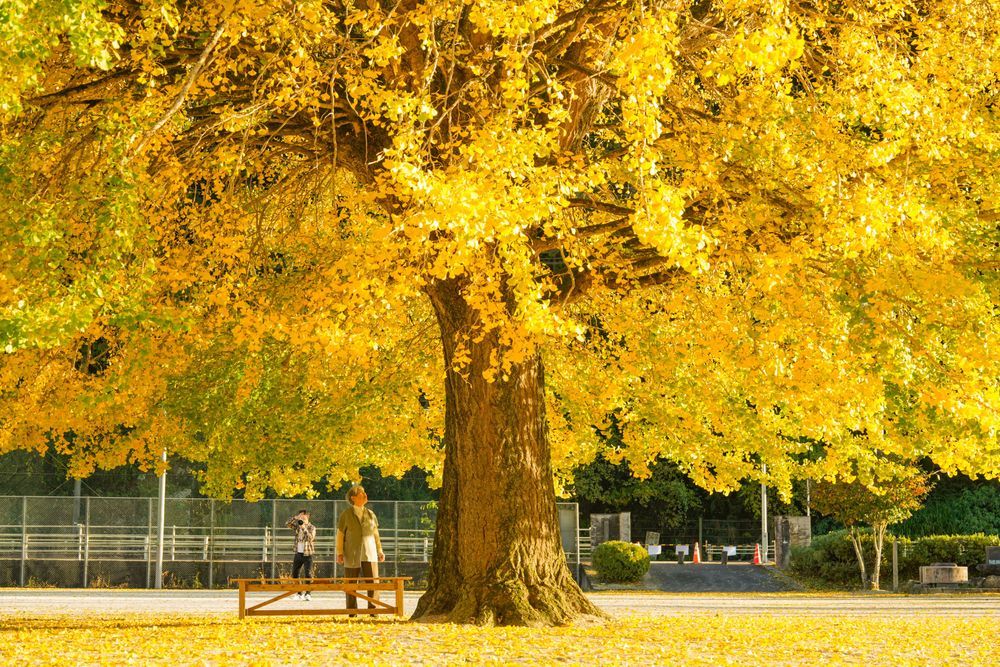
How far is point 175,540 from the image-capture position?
33625 millimetres

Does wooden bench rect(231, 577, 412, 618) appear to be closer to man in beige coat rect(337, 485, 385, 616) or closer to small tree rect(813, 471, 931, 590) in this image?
man in beige coat rect(337, 485, 385, 616)

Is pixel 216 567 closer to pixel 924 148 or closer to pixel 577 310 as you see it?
pixel 577 310

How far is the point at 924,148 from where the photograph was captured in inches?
514

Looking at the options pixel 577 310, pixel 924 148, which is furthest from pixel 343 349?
pixel 577 310

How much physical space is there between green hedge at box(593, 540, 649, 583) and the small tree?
4.72 m

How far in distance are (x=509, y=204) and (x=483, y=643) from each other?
4.00m

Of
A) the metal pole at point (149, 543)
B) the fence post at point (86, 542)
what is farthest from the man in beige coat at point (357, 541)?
the fence post at point (86, 542)

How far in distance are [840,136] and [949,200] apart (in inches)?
86.6

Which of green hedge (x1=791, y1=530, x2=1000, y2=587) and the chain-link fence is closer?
the chain-link fence

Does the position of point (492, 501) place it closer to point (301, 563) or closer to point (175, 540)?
point (301, 563)

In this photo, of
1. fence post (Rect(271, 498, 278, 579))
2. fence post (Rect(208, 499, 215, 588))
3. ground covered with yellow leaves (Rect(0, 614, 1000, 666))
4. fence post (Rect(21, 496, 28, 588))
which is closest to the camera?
ground covered with yellow leaves (Rect(0, 614, 1000, 666))

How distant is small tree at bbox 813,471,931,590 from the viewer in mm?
31922

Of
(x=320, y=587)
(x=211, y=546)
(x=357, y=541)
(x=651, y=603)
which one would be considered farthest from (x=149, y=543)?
(x=320, y=587)

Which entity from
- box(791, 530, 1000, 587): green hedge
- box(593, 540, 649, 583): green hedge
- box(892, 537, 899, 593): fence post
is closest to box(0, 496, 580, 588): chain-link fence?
box(593, 540, 649, 583): green hedge
